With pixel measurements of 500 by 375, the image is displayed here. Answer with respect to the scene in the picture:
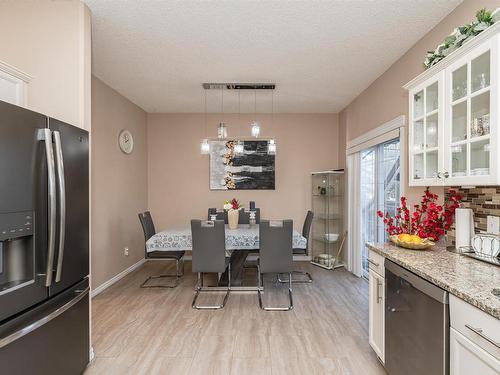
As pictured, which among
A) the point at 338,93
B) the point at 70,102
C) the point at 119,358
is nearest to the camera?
the point at 70,102

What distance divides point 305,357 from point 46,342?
1.81 meters

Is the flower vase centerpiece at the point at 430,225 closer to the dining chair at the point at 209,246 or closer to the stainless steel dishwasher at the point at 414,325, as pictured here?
the stainless steel dishwasher at the point at 414,325

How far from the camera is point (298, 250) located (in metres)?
3.78

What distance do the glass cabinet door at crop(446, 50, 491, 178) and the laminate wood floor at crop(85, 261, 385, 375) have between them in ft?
5.29

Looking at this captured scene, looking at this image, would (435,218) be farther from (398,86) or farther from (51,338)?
(51,338)

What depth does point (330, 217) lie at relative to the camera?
4.95 m

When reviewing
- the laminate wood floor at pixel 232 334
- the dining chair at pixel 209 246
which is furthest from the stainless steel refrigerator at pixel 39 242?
the dining chair at pixel 209 246

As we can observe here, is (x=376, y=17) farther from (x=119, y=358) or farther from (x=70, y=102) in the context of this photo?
(x=119, y=358)

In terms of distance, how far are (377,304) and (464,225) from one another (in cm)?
83

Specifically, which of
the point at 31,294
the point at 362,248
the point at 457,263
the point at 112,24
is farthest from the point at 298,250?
the point at 112,24

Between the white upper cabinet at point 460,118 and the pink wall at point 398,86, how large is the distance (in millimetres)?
514

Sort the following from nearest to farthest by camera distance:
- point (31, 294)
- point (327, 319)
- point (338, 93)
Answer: point (31, 294)
point (327, 319)
point (338, 93)

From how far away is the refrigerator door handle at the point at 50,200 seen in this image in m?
1.56

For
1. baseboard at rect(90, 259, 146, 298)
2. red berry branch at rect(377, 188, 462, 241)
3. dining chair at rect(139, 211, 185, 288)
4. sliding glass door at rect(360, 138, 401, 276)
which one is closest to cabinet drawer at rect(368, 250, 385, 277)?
red berry branch at rect(377, 188, 462, 241)
